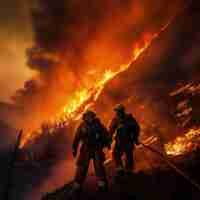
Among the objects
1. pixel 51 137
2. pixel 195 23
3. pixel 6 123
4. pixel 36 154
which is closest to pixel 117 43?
pixel 195 23

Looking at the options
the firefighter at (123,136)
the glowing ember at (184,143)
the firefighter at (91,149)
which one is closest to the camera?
the firefighter at (91,149)

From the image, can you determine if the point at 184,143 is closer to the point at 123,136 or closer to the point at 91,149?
the point at 123,136

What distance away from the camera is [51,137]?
87.4ft

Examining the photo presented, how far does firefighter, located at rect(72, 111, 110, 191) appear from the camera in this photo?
7715mm

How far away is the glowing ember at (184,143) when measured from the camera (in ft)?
40.4

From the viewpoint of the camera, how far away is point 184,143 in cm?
1303

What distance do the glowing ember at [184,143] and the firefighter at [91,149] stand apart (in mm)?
5744

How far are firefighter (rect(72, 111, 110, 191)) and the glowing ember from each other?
5.74 metres

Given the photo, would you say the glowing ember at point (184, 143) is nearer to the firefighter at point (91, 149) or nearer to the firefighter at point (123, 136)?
the firefighter at point (123, 136)

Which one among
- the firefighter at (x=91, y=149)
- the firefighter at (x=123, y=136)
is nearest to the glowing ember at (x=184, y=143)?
the firefighter at (x=123, y=136)

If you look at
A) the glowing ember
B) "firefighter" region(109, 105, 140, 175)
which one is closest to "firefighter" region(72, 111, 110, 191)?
"firefighter" region(109, 105, 140, 175)

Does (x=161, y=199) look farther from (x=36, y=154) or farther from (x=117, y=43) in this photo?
(x=117, y=43)

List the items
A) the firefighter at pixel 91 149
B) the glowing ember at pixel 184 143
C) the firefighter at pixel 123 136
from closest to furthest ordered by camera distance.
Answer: the firefighter at pixel 91 149 < the firefighter at pixel 123 136 < the glowing ember at pixel 184 143

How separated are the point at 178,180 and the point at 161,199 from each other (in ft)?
3.74
